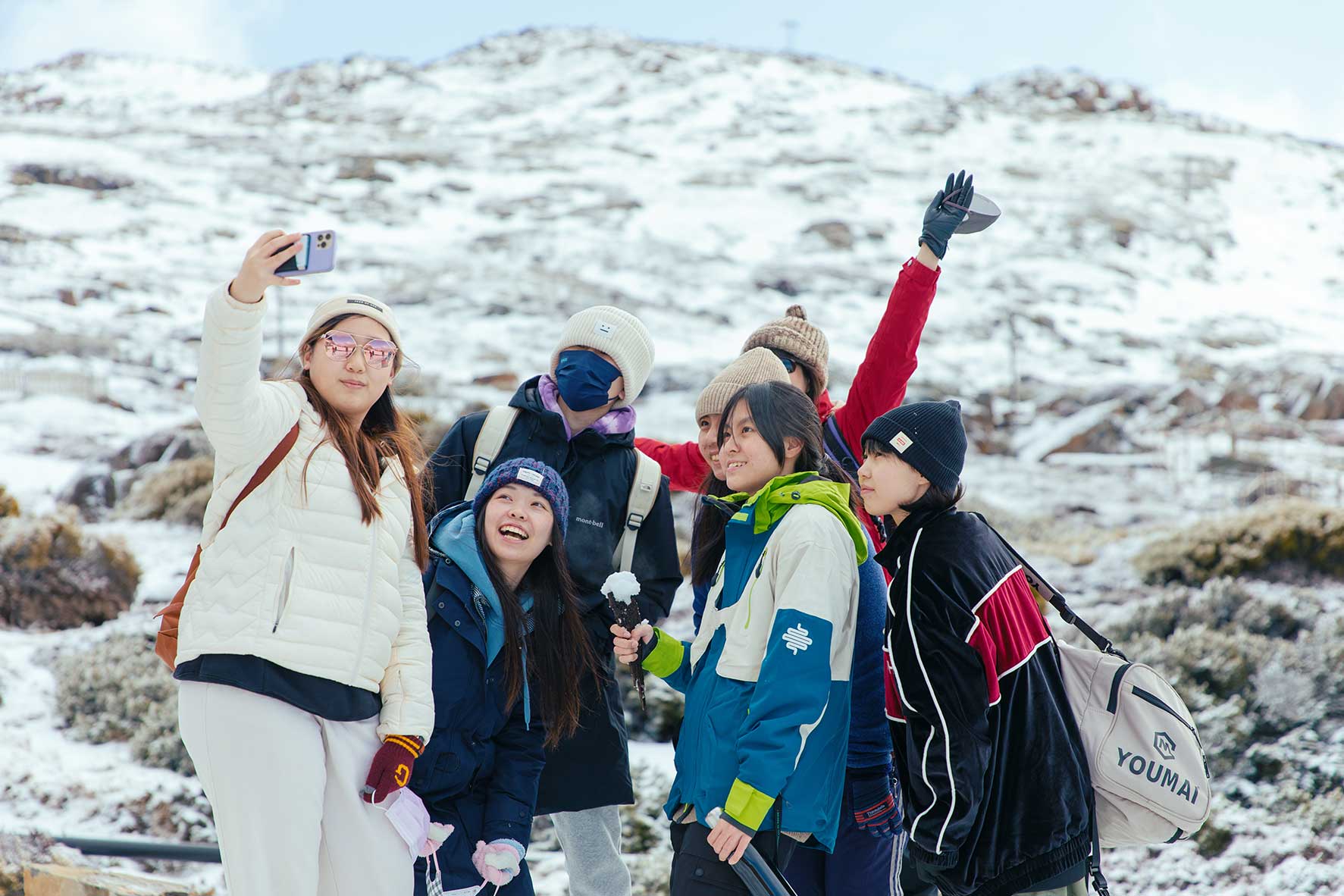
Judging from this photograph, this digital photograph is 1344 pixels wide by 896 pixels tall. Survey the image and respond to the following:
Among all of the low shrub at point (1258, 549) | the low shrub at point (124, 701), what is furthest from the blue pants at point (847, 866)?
the low shrub at point (1258, 549)

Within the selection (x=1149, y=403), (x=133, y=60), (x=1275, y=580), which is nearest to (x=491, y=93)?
(x=133, y=60)

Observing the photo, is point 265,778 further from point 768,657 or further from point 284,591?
point 768,657

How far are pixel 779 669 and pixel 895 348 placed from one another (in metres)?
1.20

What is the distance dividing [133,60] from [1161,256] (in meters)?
74.9

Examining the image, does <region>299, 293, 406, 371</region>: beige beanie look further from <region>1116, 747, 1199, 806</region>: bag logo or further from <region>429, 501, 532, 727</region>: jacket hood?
<region>1116, 747, 1199, 806</region>: bag logo

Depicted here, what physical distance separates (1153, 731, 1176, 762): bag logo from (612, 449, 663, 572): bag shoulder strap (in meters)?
1.36

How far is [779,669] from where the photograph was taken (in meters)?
2.11

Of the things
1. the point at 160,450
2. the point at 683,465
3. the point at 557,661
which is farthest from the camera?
the point at 160,450

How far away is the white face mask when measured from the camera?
7.18ft

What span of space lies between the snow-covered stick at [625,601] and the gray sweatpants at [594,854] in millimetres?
534

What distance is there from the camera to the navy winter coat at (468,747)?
92.6 inches

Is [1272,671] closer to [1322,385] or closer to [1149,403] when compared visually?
[1149,403]

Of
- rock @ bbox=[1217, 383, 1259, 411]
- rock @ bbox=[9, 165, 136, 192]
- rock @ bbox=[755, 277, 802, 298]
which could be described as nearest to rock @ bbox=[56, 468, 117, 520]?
rock @ bbox=[1217, 383, 1259, 411]

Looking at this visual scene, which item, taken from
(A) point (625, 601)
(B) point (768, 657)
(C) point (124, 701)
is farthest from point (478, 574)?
(C) point (124, 701)
